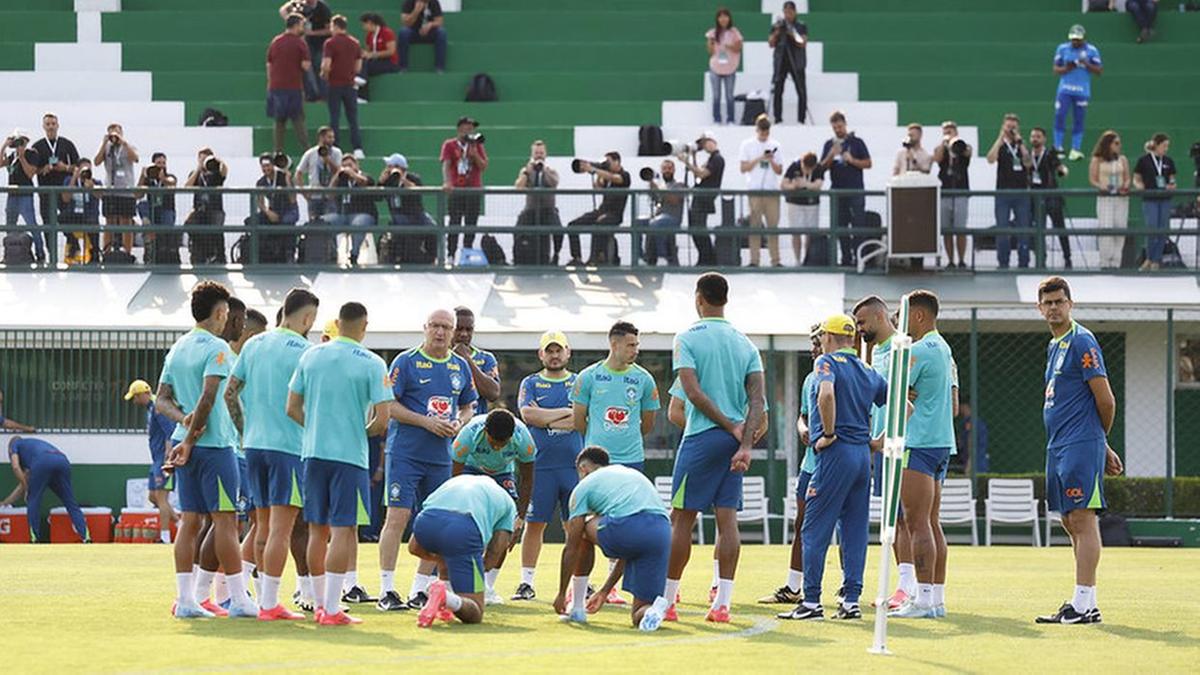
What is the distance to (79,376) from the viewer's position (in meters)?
27.8

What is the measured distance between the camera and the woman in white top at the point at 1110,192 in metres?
29.1

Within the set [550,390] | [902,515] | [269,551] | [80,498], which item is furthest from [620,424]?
[80,498]

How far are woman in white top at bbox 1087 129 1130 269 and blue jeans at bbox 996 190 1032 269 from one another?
0.93 m

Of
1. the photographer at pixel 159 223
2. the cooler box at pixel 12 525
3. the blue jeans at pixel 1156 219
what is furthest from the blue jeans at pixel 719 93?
the cooler box at pixel 12 525

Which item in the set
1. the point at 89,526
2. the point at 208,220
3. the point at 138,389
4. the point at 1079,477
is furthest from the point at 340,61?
the point at 1079,477

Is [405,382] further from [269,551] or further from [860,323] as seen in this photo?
[860,323]

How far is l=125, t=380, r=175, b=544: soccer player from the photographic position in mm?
24141

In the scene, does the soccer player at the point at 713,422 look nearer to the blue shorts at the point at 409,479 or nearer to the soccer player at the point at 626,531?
the soccer player at the point at 626,531

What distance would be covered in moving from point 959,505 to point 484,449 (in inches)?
502

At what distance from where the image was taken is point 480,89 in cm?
3444

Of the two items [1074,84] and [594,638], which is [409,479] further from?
[1074,84]

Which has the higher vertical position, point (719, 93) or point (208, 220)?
point (719, 93)

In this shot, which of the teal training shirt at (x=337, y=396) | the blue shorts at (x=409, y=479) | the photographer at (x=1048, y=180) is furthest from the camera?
the photographer at (x=1048, y=180)

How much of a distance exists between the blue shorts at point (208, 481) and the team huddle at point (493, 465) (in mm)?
13
